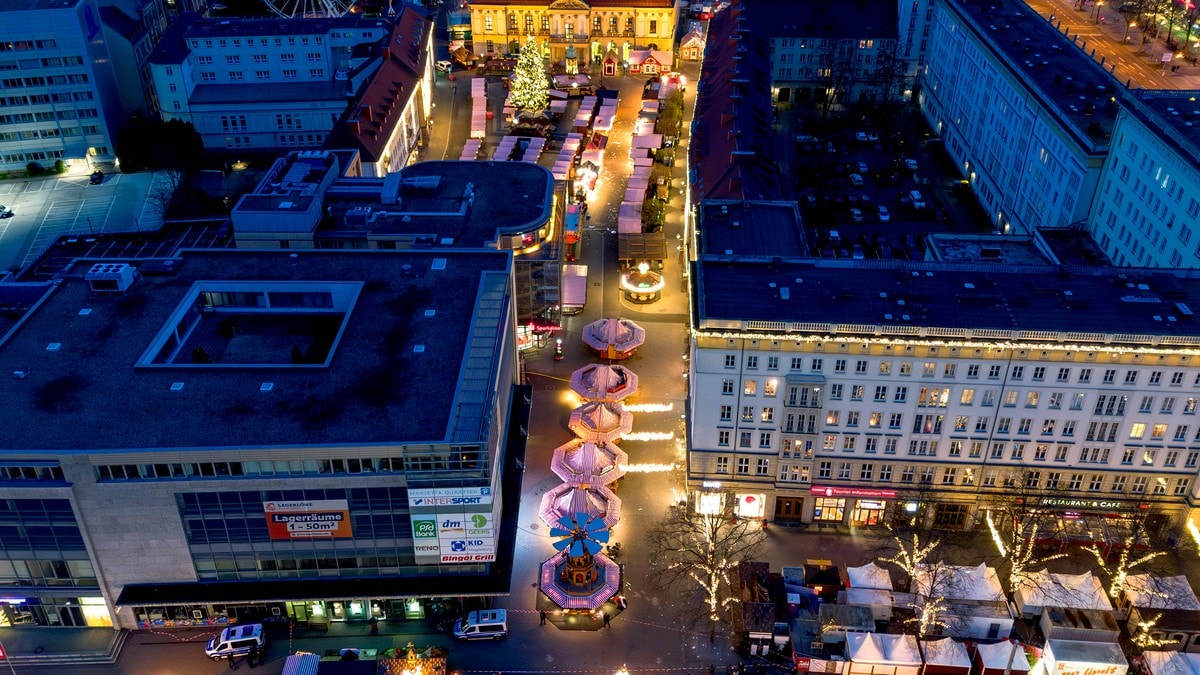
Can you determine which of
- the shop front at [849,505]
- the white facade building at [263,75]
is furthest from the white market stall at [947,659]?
the white facade building at [263,75]

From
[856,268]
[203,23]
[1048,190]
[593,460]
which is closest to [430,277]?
[593,460]

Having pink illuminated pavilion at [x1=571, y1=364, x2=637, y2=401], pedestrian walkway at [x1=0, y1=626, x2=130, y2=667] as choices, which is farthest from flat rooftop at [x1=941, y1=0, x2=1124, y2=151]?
pedestrian walkway at [x1=0, y1=626, x2=130, y2=667]

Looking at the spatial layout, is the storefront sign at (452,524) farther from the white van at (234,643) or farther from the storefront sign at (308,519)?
the white van at (234,643)

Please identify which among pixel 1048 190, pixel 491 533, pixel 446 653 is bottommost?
pixel 446 653

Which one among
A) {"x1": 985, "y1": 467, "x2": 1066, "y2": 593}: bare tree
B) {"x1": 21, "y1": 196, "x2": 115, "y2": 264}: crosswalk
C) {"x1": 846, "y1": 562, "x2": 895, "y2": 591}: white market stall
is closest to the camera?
{"x1": 846, "y1": 562, "x2": 895, "y2": 591}: white market stall

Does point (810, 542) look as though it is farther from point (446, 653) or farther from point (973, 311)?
point (446, 653)

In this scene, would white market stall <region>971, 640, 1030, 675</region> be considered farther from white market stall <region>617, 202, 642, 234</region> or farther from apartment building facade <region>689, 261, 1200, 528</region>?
white market stall <region>617, 202, 642, 234</region>
